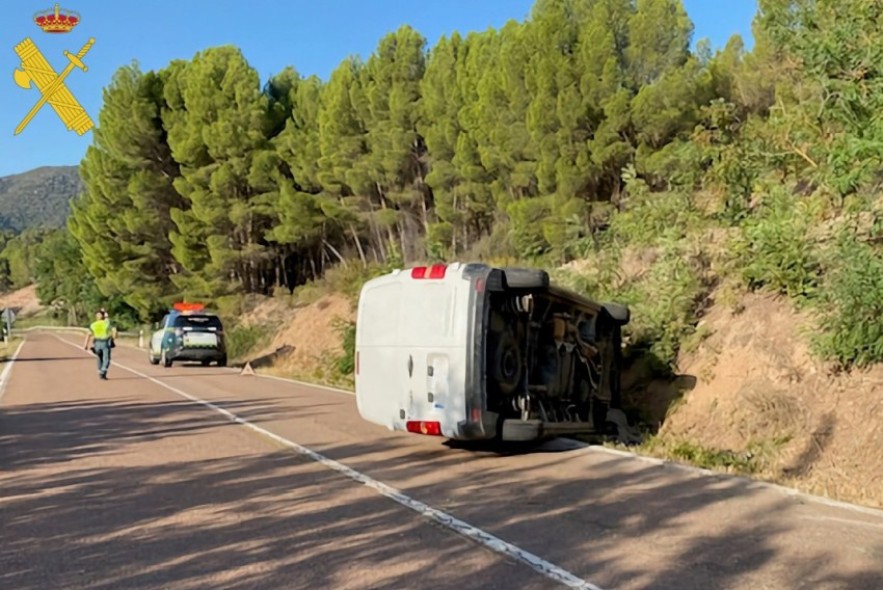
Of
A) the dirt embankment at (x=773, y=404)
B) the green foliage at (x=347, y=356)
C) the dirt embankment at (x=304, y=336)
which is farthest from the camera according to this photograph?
the dirt embankment at (x=304, y=336)

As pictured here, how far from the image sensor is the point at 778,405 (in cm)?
1203

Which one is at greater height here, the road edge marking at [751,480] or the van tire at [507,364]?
the van tire at [507,364]

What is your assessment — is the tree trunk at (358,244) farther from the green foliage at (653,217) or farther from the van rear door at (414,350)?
the van rear door at (414,350)

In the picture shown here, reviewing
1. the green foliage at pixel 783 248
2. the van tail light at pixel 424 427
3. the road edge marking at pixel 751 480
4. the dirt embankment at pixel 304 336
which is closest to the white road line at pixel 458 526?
the van tail light at pixel 424 427

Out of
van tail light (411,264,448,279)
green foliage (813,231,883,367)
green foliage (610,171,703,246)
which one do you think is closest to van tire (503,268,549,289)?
van tail light (411,264,448,279)

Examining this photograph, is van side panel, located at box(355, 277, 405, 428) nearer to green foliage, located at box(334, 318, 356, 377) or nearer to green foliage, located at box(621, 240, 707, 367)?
green foliage, located at box(621, 240, 707, 367)

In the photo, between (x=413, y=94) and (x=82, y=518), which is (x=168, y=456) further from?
(x=413, y=94)

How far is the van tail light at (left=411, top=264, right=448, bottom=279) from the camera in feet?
33.0

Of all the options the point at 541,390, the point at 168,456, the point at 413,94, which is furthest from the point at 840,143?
the point at 413,94

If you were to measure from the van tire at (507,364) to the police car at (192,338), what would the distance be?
21.3 m

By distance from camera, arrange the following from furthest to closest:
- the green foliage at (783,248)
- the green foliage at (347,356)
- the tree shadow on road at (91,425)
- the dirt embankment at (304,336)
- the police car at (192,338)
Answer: the police car at (192,338) → the dirt embankment at (304,336) → the green foliage at (347,356) → the green foliage at (783,248) → the tree shadow on road at (91,425)

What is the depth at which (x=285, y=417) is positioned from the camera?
47.9ft

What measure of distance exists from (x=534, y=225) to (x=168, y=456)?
17.0 metres

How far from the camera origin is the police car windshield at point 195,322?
29938 mm
